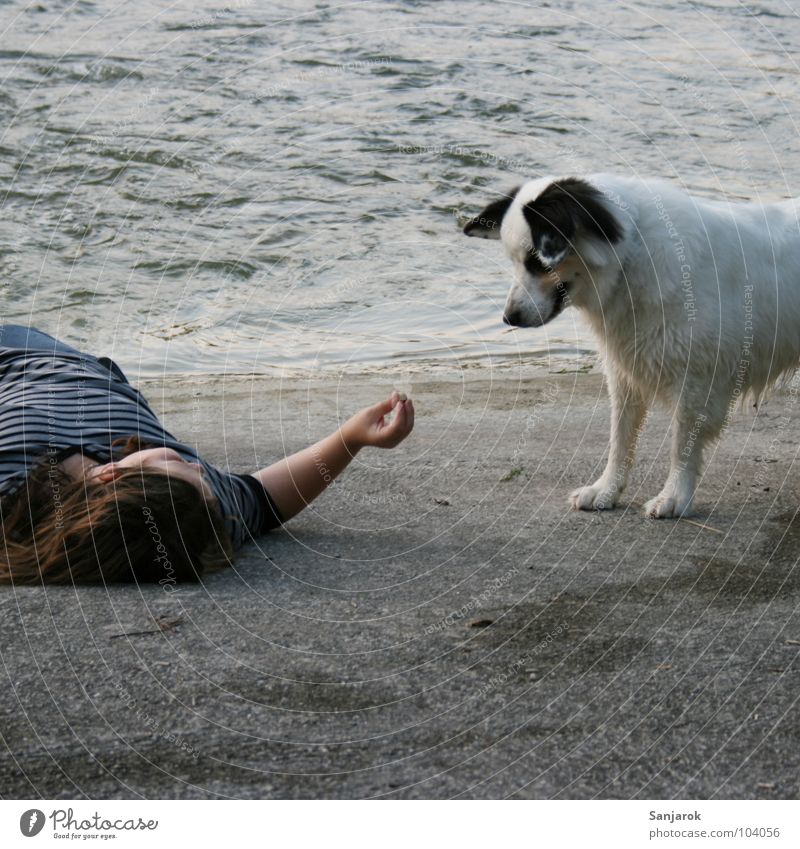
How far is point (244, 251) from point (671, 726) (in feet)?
31.7

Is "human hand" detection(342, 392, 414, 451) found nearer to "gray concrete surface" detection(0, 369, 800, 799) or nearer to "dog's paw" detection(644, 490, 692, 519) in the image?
"gray concrete surface" detection(0, 369, 800, 799)

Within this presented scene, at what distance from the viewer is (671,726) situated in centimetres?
318

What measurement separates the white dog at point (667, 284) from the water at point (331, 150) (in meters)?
4.14

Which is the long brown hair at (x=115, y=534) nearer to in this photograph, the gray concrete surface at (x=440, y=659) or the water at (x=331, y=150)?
the gray concrete surface at (x=440, y=659)

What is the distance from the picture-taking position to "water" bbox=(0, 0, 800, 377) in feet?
34.8

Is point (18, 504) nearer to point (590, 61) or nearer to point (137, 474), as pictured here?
point (137, 474)

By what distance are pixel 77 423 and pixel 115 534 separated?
87 cm

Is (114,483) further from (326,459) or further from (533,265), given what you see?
(533,265)

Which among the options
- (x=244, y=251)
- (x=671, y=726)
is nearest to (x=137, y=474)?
(x=671, y=726)

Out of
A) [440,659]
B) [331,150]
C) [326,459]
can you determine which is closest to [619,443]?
[326,459]

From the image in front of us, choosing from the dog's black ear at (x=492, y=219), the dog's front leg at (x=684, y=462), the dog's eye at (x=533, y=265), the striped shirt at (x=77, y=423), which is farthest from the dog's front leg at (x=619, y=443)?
the striped shirt at (x=77, y=423)

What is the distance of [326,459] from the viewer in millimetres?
4992

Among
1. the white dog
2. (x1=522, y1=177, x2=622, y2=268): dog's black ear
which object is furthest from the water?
(x1=522, y1=177, x2=622, y2=268): dog's black ear

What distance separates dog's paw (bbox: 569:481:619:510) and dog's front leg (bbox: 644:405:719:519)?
0.20 metres
